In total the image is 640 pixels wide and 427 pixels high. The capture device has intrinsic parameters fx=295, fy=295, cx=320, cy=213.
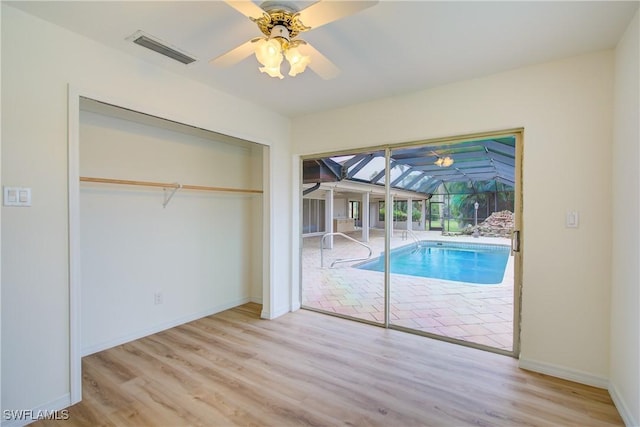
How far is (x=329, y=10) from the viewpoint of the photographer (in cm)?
140

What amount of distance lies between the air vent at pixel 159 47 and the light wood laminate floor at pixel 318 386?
246cm

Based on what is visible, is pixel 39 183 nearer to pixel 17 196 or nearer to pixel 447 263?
pixel 17 196

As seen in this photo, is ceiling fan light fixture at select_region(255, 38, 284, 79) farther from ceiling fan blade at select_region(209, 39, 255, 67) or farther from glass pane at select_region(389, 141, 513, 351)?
glass pane at select_region(389, 141, 513, 351)

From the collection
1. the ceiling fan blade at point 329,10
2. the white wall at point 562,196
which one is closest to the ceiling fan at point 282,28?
the ceiling fan blade at point 329,10

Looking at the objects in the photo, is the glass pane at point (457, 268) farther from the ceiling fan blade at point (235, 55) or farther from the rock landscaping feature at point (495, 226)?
the ceiling fan blade at point (235, 55)

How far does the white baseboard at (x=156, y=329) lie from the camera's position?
8.75 ft

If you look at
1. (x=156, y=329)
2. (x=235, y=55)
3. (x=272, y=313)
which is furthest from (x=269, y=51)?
(x=156, y=329)

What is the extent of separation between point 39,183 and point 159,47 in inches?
47.4

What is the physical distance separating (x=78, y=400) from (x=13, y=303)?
79cm

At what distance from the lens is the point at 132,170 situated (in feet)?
9.72

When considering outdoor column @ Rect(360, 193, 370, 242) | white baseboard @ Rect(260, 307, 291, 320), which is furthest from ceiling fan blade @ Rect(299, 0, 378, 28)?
outdoor column @ Rect(360, 193, 370, 242)

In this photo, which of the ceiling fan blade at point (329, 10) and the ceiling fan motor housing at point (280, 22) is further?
the ceiling fan motor housing at point (280, 22)

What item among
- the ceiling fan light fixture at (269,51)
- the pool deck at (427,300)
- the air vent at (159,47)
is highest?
the air vent at (159,47)

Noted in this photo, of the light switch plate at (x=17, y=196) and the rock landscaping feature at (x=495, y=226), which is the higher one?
the light switch plate at (x=17, y=196)
